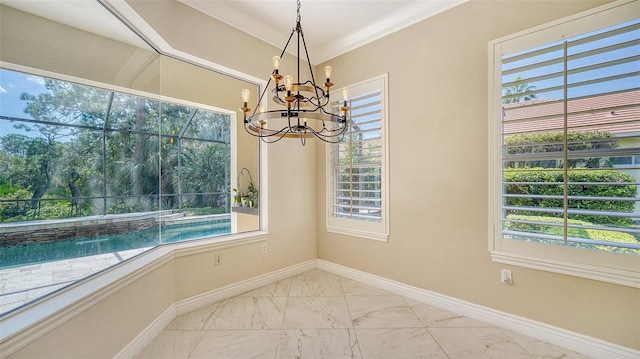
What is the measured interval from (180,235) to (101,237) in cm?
81

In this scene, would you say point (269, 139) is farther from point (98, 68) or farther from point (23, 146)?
point (23, 146)

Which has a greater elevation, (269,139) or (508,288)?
(269,139)

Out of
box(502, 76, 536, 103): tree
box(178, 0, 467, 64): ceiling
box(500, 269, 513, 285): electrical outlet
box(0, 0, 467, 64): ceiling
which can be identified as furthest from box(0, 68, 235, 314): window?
box(502, 76, 536, 103): tree

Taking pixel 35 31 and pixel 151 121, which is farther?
pixel 151 121

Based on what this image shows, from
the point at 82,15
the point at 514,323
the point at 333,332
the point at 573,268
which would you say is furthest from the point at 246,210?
the point at 573,268

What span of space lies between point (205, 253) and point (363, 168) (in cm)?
201

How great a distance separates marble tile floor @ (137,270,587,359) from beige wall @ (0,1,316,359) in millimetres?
275

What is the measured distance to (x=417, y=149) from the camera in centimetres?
277

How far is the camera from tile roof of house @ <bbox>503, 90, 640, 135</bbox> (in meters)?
1.74

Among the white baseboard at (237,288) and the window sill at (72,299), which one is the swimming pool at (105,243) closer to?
the window sill at (72,299)

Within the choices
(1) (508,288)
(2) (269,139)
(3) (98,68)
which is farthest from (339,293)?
(3) (98,68)

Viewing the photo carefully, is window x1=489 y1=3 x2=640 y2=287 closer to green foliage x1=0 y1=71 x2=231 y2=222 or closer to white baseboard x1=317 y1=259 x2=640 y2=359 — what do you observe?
white baseboard x1=317 y1=259 x2=640 y2=359

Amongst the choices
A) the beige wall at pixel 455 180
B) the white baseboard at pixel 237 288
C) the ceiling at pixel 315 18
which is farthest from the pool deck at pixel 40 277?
the beige wall at pixel 455 180

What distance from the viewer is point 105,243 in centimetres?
200
